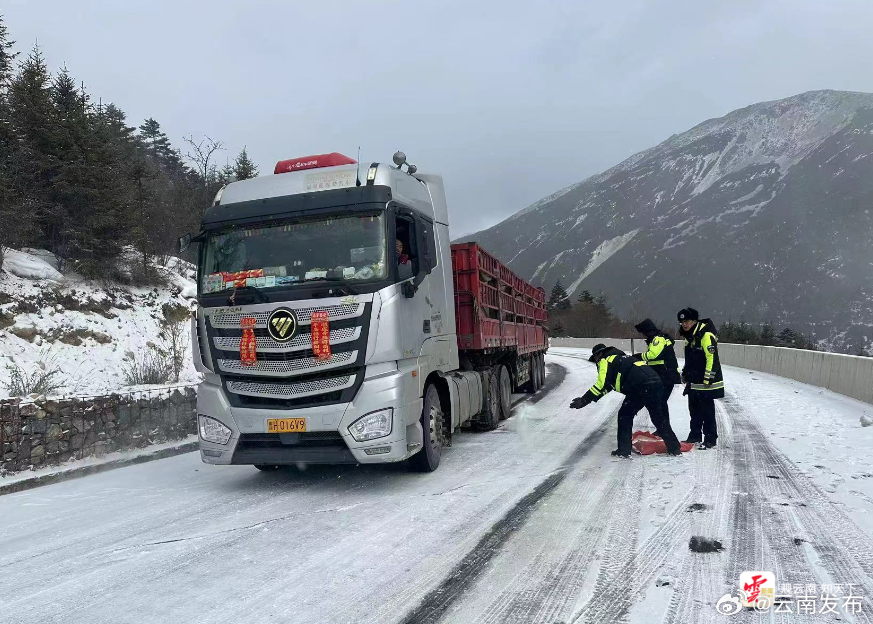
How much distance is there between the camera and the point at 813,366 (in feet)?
52.1

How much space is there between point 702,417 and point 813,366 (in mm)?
9911

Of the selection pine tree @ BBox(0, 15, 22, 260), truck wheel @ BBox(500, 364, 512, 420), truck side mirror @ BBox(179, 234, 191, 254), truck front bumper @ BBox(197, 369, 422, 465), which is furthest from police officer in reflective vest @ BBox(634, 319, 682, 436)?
pine tree @ BBox(0, 15, 22, 260)

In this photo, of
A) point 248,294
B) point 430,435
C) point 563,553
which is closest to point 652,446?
point 430,435

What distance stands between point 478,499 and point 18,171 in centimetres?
1777

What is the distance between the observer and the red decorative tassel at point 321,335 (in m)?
5.81

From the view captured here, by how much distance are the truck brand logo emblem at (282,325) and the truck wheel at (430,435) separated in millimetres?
1638

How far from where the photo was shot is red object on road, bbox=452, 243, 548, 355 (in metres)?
8.80

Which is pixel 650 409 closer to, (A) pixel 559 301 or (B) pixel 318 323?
(B) pixel 318 323

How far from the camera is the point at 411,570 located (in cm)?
406

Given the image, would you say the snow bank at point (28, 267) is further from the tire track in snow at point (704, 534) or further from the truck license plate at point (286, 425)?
the tire track in snow at point (704, 534)

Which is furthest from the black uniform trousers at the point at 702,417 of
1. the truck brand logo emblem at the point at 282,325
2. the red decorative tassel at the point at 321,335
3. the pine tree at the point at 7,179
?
the pine tree at the point at 7,179

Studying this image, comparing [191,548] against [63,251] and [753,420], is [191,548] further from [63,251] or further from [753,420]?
[63,251]

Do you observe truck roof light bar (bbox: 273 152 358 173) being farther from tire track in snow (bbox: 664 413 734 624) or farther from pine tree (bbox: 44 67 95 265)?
pine tree (bbox: 44 67 95 265)

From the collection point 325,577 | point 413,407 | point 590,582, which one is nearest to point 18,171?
point 413,407
